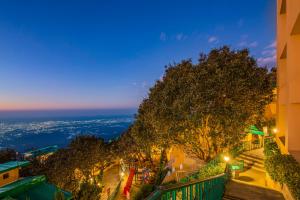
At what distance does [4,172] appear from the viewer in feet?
39.1

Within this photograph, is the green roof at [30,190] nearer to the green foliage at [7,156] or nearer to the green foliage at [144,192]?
the green foliage at [144,192]

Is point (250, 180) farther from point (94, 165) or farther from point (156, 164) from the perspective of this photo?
point (94, 165)

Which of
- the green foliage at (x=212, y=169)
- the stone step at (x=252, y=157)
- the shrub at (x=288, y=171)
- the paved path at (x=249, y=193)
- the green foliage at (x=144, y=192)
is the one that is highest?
the shrub at (x=288, y=171)

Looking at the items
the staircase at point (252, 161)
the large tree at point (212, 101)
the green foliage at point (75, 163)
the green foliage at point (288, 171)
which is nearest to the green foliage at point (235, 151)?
the staircase at point (252, 161)

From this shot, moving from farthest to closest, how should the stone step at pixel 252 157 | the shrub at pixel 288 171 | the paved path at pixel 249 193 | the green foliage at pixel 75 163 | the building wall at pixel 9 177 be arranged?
1. the green foliage at pixel 75 163
2. the stone step at pixel 252 157
3. the building wall at pixel 9 177
4. the paved path at pixel 249 193
5. the shrub at pixel 288 171

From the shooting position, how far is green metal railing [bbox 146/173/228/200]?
2970 millimetres

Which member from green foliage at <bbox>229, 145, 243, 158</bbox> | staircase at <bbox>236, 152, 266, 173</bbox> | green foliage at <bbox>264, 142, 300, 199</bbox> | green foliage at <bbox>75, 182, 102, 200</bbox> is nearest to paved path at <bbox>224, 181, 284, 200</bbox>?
green foliage at <bbox>264, 142, 300, 199</bbox>

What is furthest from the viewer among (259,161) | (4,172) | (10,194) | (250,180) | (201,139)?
(259,161)

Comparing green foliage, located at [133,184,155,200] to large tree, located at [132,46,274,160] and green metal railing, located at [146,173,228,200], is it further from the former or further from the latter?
green metal railing, located at [146,173,228,200]

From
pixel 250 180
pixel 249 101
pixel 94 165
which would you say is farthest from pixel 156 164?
pixel 249 101

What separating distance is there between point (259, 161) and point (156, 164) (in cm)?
1293

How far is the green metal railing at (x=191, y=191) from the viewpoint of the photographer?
297 centimetres

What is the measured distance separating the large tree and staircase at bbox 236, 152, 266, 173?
3761mm

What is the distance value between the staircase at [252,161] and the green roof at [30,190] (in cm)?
1183
